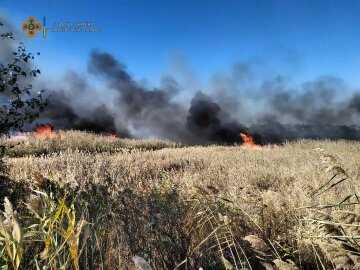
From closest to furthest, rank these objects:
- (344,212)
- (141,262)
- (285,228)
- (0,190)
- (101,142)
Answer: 1. (141,262)
2. (344,212)
3. (285,228)
4. (0,190)
5. (101,142)

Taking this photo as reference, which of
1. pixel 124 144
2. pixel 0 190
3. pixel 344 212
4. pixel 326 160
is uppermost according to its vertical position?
pixel 124 144

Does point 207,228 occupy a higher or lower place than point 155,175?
lower

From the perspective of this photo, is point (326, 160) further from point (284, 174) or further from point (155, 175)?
point (155, 175)

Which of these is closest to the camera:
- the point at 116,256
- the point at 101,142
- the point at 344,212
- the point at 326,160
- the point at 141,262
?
the point at 141,262

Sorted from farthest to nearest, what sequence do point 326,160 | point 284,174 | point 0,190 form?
point 284,174
point 0,190
point 326,160

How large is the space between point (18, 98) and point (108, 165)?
11.9 ft

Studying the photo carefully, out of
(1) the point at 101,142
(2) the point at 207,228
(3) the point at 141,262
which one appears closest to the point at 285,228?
(2) the point at 207,228

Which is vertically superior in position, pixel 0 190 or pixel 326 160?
pixel 0 190

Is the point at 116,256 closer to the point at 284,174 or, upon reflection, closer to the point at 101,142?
the point at 284,174

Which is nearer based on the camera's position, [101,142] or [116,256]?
[116,256]

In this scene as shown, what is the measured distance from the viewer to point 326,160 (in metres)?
2.08

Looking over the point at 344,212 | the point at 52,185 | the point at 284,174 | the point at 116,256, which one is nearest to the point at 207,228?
the point at 116,256

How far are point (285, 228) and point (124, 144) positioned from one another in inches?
706

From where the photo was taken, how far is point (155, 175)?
29.2ft
